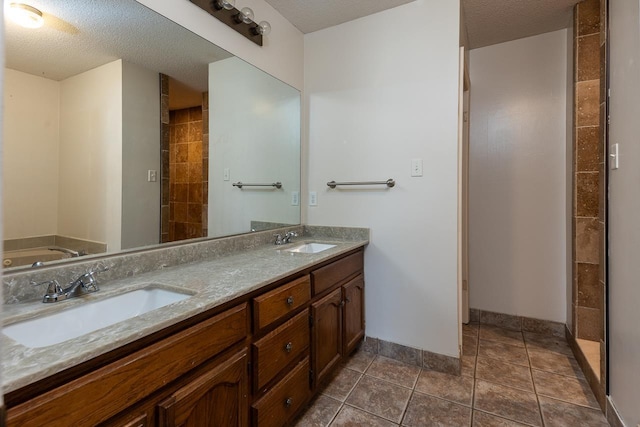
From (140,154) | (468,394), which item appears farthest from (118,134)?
(468,394)

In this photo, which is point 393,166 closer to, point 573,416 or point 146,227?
point 146,227

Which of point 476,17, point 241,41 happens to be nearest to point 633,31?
point 476,17

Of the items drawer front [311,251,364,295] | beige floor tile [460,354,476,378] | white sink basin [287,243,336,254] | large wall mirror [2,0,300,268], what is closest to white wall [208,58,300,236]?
large wall mirror [2,0,300,268]

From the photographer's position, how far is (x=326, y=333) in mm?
1646

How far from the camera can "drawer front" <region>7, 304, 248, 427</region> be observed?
2.01ft

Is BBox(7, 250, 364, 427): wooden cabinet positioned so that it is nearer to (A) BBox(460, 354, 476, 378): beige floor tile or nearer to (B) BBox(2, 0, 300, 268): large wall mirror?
(B) BBox(2, 0, 300, 268): large wall mirror

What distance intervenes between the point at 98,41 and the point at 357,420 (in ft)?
6.55

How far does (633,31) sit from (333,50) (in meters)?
1.62

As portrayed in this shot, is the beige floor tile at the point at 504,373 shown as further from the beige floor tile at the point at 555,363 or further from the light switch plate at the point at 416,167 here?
the light switch plate at the point at 416,167

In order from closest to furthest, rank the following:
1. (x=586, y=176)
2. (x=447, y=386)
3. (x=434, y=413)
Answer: (x=434, y=413)
(x=447, y=386)
(x=586, y=176)

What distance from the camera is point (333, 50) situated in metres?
2.28

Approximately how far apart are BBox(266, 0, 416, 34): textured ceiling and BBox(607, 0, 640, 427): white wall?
1176mm

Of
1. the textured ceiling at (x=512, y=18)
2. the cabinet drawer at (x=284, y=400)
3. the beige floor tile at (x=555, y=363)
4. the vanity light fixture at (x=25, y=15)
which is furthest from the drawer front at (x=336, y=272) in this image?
the textured ceiling at (x=512, y=18)

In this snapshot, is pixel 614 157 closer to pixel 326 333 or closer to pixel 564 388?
pixel 564 388
